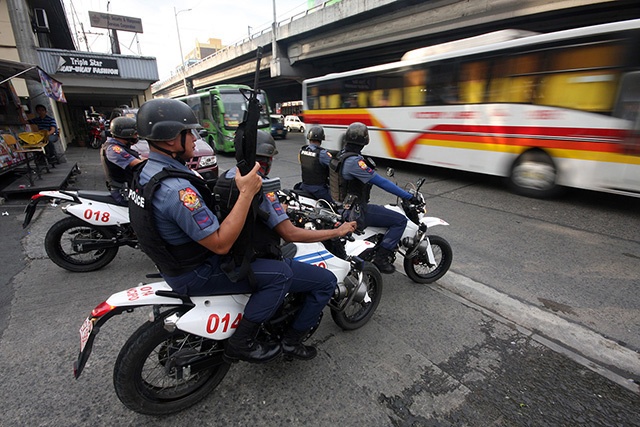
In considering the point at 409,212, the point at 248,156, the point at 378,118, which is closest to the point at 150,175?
the point at 248,156

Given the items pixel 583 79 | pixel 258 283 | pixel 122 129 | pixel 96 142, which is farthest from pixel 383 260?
pixel 96 142

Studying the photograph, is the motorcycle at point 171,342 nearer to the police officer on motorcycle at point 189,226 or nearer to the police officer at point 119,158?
the police officer on motorcycle at point 189,226

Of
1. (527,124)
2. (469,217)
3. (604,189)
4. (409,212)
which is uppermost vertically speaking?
(527,124)

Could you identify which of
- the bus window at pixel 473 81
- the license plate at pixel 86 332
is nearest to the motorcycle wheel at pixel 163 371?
the license plate at pixel 86 332

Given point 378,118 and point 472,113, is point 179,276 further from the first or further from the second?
point 378,118

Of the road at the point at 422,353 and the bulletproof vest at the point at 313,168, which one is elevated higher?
Result: the bulletproof vest at the point at 313,168

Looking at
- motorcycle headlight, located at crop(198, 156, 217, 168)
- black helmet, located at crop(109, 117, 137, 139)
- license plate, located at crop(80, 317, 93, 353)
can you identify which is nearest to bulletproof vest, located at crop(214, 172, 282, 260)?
license plate, located at crop(80, 317, 93, 353)

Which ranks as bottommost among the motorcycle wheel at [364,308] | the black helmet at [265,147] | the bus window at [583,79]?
the motorcycle wheel at [364,308]

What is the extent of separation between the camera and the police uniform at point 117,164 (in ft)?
13.0

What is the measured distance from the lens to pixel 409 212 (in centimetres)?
350

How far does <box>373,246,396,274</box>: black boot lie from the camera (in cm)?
349

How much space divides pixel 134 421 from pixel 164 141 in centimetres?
174

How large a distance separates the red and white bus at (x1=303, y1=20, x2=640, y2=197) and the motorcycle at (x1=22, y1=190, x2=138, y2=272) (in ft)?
25.4

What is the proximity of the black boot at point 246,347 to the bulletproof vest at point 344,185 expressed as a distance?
1820 mm
